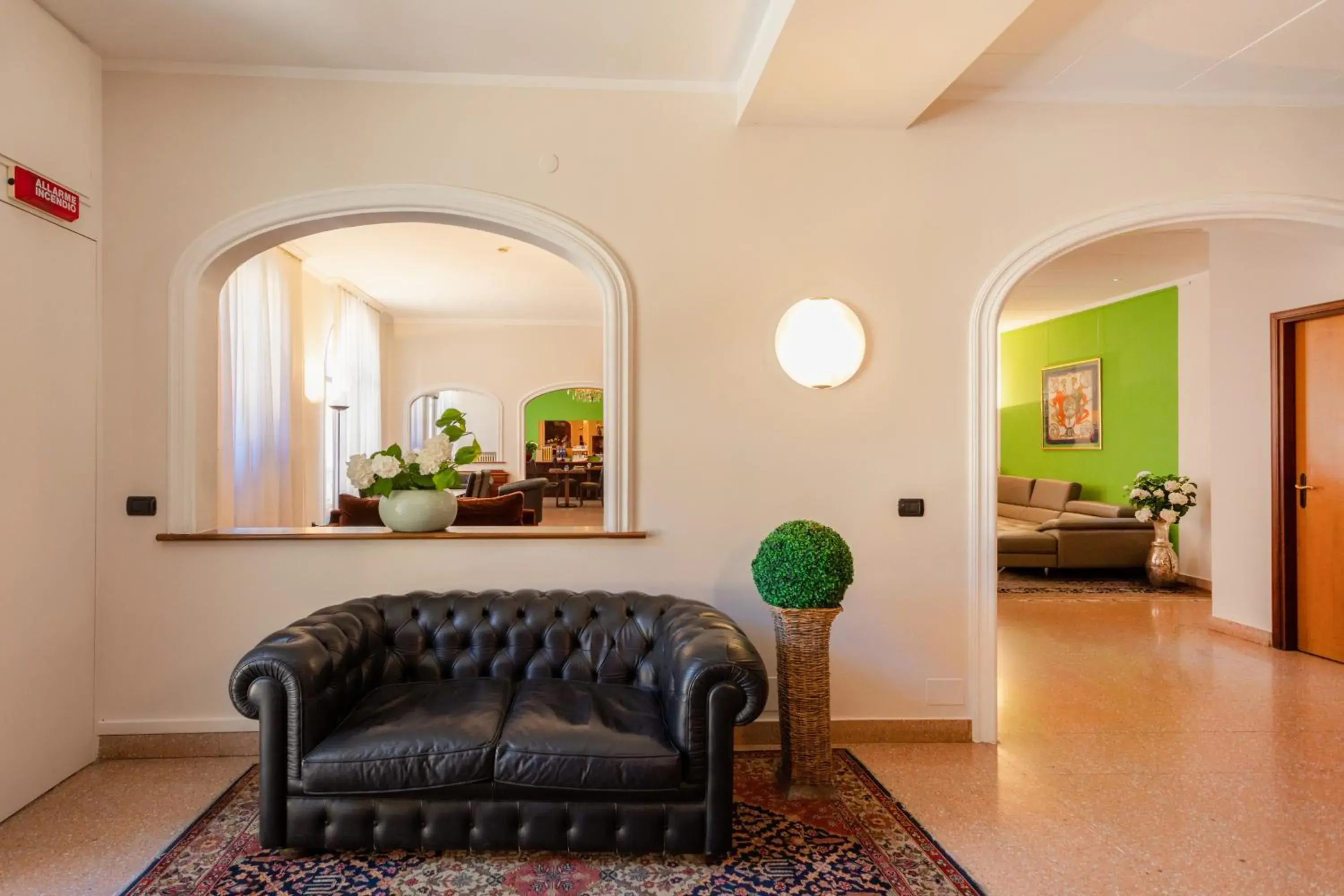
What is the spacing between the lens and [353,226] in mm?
3498

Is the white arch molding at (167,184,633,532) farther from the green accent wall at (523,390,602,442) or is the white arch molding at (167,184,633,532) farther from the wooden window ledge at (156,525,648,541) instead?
the green accent wall at (523,390,602,442)

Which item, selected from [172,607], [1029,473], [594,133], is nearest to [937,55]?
[594,133]

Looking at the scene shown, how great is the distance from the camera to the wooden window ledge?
134 inches

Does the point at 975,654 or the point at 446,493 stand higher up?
the point at 446,493

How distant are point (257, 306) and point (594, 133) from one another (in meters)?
3.65

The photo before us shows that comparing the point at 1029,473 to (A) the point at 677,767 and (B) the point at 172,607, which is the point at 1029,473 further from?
(B) the point at 172,607

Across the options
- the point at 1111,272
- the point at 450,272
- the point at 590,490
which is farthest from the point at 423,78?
the point at 590,490

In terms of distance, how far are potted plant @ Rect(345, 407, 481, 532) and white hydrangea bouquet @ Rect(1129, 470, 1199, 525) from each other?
21.0 feet

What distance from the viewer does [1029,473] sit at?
32.7 ft

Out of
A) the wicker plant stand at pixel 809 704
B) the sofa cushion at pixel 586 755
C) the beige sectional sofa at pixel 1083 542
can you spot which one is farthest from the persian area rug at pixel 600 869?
the beige sectional sofa at pixel 1083 542

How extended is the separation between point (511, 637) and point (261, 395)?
3.97 meters

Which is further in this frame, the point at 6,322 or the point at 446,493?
the point at 446,493

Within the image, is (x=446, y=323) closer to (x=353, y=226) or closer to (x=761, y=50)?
(x=353, y=226)

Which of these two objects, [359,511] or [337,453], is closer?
[359,511]
